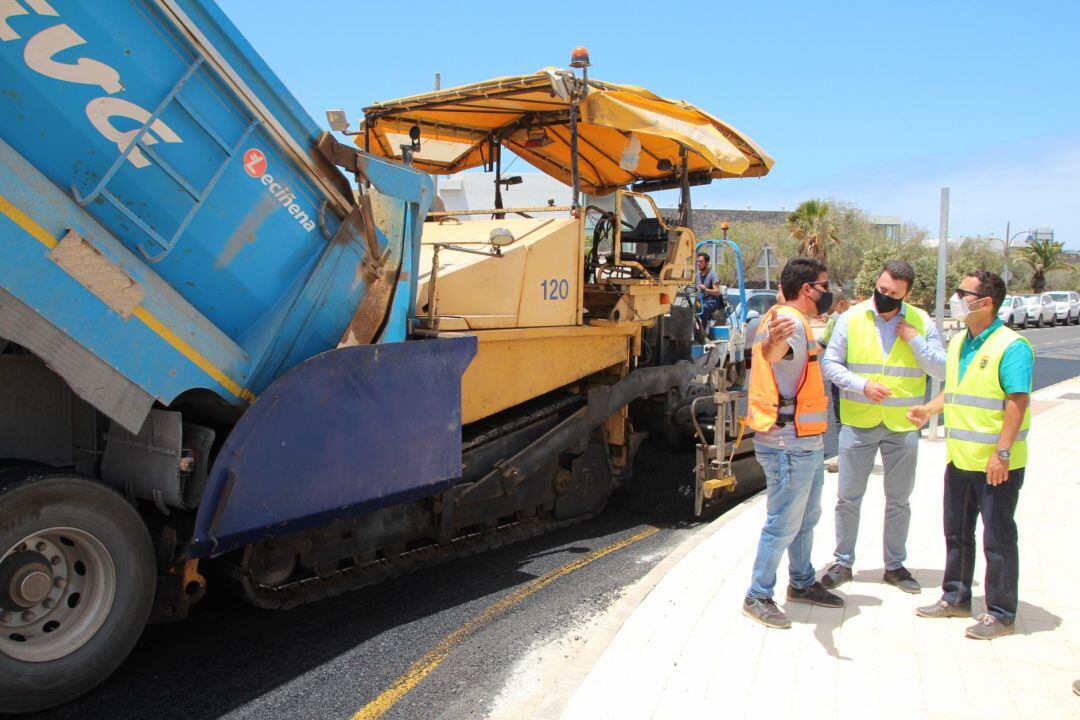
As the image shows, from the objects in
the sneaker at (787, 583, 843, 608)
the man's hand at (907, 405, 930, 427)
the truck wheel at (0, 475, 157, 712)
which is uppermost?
the man's hand at (907, 405, 930, 427)

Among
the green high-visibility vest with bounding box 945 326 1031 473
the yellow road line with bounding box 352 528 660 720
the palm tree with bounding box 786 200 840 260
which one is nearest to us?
the yellow road line with bounding box 352 528 660 720

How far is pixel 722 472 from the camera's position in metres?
6.21

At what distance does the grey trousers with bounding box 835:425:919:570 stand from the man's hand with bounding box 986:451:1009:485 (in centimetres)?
56

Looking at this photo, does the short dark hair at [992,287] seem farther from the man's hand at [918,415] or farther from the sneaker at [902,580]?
the sneaker at [902,580]

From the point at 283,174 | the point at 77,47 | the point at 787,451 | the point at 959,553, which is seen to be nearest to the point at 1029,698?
the point at 959,553

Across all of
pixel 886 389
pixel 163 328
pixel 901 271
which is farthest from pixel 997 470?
pixel 163 328

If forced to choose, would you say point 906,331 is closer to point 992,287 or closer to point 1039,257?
point 992,287

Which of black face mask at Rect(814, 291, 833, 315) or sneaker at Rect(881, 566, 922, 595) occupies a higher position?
black face mask at Rect(814, 291, 833, 315)

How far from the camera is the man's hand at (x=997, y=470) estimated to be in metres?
3.79

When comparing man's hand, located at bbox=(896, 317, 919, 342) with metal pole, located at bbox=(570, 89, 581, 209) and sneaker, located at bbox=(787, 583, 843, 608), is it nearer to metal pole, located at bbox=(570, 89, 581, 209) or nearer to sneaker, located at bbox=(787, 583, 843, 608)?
sneaker, located at bbox=(787, 583, 843, 608)

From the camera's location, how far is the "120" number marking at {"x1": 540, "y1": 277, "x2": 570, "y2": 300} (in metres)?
5.58

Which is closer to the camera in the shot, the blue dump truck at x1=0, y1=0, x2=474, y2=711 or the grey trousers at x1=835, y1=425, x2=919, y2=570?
the blue dump truck at x1=0, y1=0, x2=474, y2=711

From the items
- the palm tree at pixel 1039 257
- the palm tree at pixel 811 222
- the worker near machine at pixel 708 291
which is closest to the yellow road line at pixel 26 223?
the worker near machine at pixel 708 291

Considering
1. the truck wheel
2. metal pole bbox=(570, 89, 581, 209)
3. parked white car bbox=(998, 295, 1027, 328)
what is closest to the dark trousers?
metal pole bbox=(570, 89, 581, 209)
